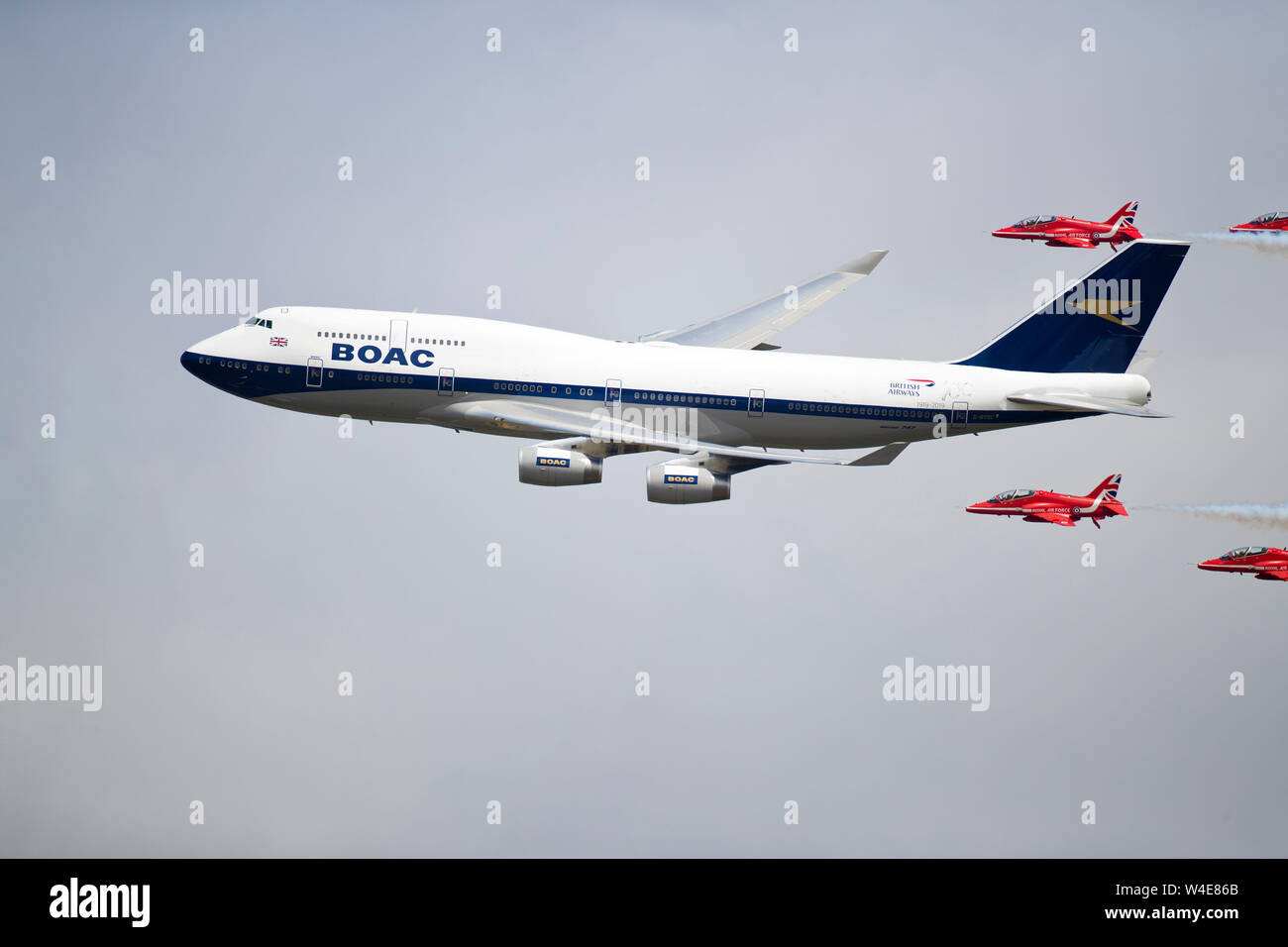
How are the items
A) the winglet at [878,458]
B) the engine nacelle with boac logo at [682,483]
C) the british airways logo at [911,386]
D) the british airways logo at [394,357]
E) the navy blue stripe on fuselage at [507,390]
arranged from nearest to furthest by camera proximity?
1. the winglet at [878,458]
2. the engine nacelle with boac logo at [682,483]
3. the navy blue stripe on fuselage at [507,390]
4. the british airways logo at [394,357]
5. the british airways logo at [911,386]

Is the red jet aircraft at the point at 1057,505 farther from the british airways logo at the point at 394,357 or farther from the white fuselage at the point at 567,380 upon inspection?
the british airways logo at the point at 394,357

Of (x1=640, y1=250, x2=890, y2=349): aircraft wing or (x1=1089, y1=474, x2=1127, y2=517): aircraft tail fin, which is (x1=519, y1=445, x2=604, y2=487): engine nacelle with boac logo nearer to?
(x1=640, y1=250, x2=890, y2=349): aircraft wing

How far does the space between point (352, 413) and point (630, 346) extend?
12.0 metres

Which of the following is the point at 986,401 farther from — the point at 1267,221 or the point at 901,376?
the point at 1267,221

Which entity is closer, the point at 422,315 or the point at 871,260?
the point at 422,315

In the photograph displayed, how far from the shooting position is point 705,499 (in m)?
69.6

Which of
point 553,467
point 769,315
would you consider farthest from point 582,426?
point 769,315

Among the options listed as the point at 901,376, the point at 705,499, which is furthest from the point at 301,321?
the point at 901,376

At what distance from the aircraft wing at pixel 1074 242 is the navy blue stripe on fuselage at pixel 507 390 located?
7.59m

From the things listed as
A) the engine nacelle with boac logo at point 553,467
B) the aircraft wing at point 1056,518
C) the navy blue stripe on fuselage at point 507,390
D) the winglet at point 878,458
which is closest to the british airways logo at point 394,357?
the navy blue stripe on fuselage at point 507,390

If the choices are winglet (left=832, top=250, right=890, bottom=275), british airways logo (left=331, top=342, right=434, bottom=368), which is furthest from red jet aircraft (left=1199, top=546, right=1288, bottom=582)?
british airways logo (left=331, top=342, right=434, bottom=368)

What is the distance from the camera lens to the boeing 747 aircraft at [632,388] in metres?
70.4

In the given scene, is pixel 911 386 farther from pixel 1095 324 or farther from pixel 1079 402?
pixel 1095 324

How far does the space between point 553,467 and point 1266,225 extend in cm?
3134
